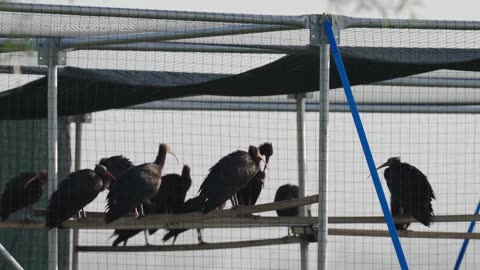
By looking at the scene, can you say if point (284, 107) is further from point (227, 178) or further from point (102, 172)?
point (102, 172)

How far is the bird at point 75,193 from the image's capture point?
9688 millimetres

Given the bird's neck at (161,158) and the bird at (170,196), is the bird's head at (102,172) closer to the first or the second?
the bird's neck at (161,158)

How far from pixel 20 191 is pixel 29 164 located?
0.91 meters

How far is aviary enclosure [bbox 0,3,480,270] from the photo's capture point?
8.77 m

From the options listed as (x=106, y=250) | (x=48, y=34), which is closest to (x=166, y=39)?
(x=48, y=34)

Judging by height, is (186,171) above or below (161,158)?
below

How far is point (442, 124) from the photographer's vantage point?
12.2 m

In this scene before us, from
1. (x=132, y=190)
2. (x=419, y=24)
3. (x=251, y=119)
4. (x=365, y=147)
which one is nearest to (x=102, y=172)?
(x=132, y=190)

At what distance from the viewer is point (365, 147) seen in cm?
847

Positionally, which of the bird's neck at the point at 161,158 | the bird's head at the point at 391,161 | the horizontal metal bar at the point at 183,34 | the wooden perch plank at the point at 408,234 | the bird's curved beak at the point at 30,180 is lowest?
the wooden perch plank at the point at 408,234

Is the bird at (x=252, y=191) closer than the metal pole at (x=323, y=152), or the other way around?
the metal pole at (x=323, y=152)

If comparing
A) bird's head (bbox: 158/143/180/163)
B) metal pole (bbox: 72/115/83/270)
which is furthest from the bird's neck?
metal pole (bbox: 72/115/83/270)

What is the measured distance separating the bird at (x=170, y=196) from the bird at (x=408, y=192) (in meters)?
2.07

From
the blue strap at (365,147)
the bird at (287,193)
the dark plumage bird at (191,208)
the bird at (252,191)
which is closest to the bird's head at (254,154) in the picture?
the bird at (252,191)
